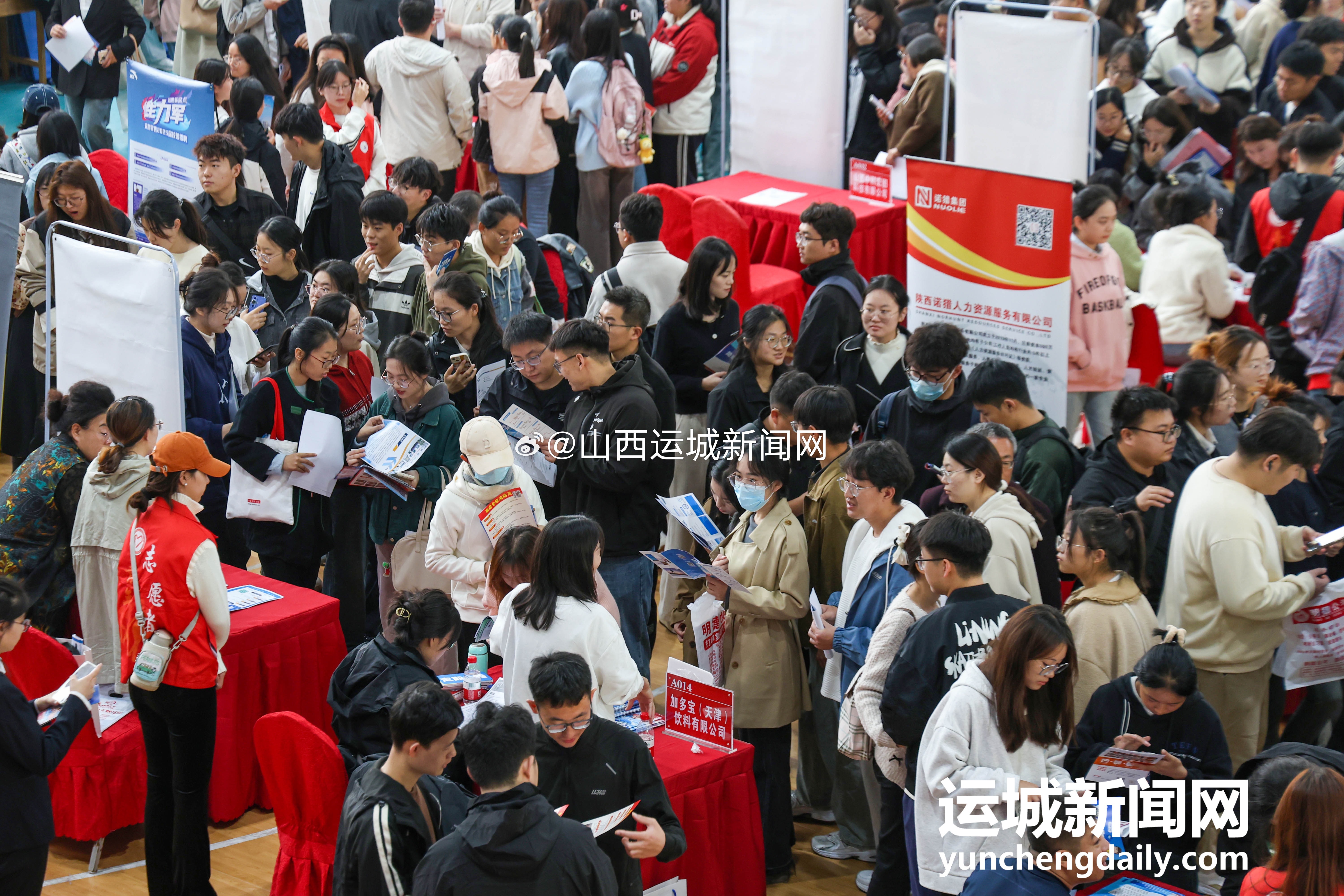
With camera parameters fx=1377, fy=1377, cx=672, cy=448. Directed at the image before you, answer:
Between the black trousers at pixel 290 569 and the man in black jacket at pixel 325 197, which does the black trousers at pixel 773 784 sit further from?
the man in black jacket at pixel 325 197

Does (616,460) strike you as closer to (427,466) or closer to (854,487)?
(427,466)

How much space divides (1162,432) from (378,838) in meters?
2.73

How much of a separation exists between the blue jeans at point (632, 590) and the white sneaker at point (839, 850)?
877mm

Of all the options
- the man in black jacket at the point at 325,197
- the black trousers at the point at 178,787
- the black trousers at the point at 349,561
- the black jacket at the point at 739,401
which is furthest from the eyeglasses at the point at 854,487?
the man in black jacket at the point at 325,197

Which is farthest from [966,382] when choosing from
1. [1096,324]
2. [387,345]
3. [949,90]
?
[949,90]

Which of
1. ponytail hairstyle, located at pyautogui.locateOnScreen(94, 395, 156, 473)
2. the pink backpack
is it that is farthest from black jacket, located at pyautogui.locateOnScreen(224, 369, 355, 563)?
the pink backpack

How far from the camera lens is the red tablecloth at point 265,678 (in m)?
4.80

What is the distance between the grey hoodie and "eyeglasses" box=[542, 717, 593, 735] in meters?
5.70

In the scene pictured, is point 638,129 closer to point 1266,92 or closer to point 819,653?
point 1266,92

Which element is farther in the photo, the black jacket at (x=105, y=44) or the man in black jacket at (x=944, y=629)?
the black jacket at (x=105, y=44)

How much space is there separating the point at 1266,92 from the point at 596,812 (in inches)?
273

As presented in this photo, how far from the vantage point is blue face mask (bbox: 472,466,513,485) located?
459 centimetres

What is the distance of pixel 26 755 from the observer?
3426mm

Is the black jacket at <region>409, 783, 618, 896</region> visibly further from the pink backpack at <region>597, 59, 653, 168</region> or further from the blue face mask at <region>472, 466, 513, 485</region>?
the pink backpack at <region>597, 59, 653, 168</region>
